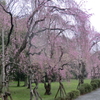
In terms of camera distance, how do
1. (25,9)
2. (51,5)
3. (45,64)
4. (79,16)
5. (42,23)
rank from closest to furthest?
(79,16)
(51,5)
(42,23)
(25,9)
(45,64)

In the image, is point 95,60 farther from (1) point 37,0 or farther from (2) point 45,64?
(1) point 37,0

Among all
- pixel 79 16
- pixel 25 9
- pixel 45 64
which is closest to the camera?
pixel 79 16

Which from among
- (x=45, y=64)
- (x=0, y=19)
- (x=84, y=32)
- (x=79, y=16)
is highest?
(x=0, y=19)

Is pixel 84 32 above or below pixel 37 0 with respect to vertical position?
below

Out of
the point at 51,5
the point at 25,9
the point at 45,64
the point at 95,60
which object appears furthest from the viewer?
the point at 95,60

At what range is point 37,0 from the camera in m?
8.09

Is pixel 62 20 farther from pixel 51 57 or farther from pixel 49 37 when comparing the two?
pixel 51 57

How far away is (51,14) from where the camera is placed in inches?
322

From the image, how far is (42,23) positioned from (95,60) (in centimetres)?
1570

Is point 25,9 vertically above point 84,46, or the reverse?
point 25,9

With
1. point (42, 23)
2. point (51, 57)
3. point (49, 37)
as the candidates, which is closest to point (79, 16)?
point (42, 23)

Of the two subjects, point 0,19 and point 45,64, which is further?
point 45,64

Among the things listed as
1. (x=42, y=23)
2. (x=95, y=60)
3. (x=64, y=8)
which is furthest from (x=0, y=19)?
(x=95, y=60)

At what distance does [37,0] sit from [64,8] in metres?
1.39
